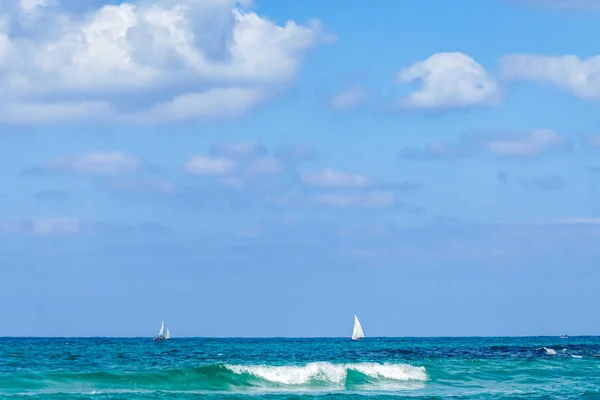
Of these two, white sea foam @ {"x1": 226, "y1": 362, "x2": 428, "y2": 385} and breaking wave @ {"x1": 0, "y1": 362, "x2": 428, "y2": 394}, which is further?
white sea foam @ {"x1": 226, "y1": 362, "x2": 428, "y2": 385}

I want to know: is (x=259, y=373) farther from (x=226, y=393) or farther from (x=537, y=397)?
(x=537, y=397)

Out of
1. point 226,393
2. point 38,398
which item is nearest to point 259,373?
point 226,393

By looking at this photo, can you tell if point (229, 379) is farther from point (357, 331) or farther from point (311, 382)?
point (357, 331)

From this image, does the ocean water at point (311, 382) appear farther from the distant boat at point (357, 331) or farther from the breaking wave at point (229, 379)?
the distant boat at point (357, 331)

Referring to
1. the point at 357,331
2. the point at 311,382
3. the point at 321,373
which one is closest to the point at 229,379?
the point at 311,382

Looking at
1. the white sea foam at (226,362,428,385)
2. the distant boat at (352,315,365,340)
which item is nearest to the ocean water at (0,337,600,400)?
the white sea foam at (226,362,428,385)

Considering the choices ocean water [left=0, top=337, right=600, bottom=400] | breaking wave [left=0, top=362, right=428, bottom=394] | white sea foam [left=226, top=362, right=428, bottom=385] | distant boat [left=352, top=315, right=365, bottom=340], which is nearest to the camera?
ocean water [left=0, top=337, right=600, bottom=400]

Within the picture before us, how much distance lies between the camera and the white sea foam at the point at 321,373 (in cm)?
4147

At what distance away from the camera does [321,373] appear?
42156 mm

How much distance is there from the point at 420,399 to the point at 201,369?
40.6ft

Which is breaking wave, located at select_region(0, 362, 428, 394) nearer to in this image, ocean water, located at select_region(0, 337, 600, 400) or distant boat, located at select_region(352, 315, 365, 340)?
ocean water, located at select_region(0, 337, 600, 400)

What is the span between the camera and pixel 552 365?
2066 inches

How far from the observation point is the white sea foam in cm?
4147

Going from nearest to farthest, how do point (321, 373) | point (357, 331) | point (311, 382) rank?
point (311, 382), point (321, 373), point (357, 331)
